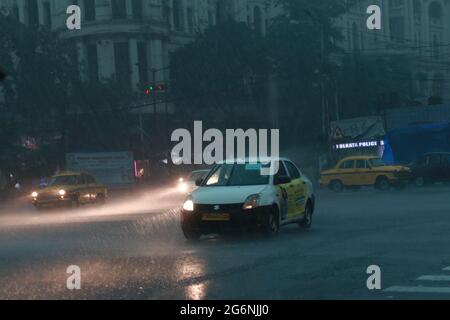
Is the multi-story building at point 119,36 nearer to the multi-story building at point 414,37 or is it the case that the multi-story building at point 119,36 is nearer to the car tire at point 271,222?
the multi-story building at point 414,37

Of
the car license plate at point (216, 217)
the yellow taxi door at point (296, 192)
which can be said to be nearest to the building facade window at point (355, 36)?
the yellow taxi door at point (296, 192)

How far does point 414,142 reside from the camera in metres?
48.1

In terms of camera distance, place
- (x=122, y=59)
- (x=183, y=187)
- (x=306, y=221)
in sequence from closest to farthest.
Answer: (x=306, y=221) < (x=183, y=187) < (x=122, y=59)

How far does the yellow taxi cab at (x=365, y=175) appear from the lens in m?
39.0

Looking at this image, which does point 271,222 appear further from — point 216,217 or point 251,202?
point 216,217

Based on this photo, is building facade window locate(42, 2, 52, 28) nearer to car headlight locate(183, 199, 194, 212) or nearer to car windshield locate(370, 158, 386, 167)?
car windshield locate(370, 158, 386, 167)

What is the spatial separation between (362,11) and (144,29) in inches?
1140

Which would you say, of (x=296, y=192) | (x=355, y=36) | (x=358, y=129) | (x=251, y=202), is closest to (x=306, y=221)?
(x=296, y=192)

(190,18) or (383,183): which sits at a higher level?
(190,18)

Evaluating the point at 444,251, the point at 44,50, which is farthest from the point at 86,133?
the point at 444,251

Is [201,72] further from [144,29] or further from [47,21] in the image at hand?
[47,21]

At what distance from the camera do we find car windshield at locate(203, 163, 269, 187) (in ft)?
59.0

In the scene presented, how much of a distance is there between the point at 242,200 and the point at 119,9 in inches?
2146

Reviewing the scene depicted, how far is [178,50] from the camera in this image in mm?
69375
